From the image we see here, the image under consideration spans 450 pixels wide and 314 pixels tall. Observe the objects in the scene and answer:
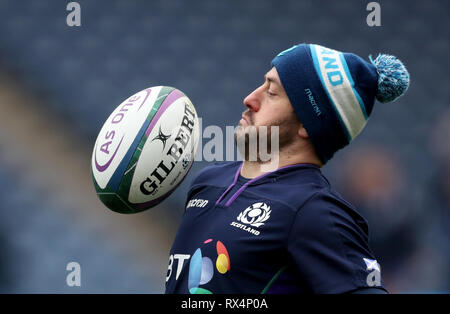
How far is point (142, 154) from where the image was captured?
5.81 feet

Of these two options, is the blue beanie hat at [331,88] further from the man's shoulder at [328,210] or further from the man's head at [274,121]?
the man's shoulder at [328,210]

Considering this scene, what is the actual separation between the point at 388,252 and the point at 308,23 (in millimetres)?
1626

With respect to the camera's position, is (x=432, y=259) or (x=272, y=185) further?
(x=432, y=259)

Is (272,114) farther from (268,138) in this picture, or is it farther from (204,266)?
(204,266)

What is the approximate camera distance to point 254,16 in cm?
394

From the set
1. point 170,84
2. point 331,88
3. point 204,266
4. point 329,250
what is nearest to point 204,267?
point 204,266

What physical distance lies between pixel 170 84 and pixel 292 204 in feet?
7.97

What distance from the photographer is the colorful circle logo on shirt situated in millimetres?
1549

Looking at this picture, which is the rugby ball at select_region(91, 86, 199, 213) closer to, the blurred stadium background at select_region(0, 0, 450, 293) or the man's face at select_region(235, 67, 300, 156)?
the man's face at select_region(235, 67, 300, 156)

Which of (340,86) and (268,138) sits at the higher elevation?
(340,86)

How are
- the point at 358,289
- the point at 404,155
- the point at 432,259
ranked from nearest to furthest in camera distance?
the point at 358,289
the point at 432,259
the point at 404,155

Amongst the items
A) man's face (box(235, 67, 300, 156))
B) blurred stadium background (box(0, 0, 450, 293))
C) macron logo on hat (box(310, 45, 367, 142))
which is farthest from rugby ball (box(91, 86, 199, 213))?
blurred stadium background (box(0, 0, 450, 293))
